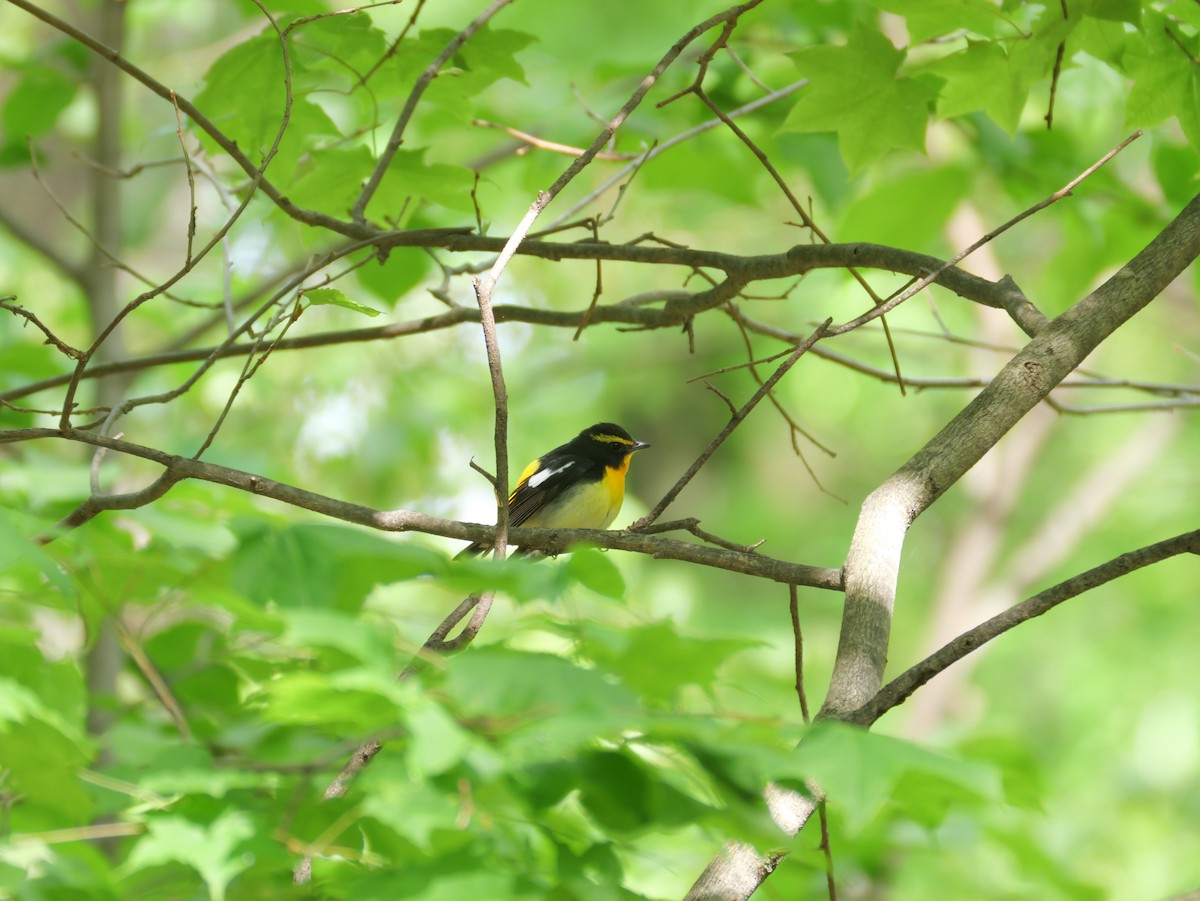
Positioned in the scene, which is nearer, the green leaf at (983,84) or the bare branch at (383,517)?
the bare branch at (383,517)

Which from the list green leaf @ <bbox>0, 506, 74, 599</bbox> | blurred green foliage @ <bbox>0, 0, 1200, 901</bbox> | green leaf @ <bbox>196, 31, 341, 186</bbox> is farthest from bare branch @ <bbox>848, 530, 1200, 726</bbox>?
green leaf @ <bbox>196, 31, 341, 186</bbox>

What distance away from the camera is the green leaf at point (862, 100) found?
2500mm

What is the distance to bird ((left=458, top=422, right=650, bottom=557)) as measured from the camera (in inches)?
225

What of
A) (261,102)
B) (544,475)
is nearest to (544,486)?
(544,475)

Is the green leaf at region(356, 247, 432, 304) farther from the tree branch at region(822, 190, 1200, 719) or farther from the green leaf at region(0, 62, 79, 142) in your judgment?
the tree branch at region(822, 190, 1200, 719)

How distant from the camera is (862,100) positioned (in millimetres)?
2588

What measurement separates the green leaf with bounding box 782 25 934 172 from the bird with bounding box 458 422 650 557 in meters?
3.08

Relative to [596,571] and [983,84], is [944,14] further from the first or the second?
[596,571]

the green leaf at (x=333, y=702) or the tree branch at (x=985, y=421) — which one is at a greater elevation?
the tree branch at (x=985, y=421)

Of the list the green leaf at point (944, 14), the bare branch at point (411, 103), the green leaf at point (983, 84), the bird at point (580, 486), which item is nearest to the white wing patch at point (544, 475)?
the bird at point (580, 486)

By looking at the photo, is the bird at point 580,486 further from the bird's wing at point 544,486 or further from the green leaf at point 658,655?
the green leaf at point 658,655

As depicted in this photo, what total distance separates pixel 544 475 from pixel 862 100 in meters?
Answer: 3.42

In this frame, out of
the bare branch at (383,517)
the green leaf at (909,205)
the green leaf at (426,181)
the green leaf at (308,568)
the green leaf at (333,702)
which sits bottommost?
the green leaf at (333,702)

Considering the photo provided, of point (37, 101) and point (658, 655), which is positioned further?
point (37, 101)
